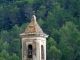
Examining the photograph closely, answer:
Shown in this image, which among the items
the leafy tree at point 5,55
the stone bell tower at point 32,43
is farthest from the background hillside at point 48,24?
the stone bell tower at point 32,43

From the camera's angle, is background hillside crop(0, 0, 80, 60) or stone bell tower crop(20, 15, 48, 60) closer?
stone bell tower crop(20, 15, 48, 60)

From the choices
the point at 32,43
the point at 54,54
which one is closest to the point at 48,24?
the point at 54,54

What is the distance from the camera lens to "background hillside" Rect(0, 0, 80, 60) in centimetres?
10138

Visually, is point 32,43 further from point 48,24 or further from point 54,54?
point 48,24

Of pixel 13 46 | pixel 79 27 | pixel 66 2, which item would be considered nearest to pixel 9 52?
pixel 13 46

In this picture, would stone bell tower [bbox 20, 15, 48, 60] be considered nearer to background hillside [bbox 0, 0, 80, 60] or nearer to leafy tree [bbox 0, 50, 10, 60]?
background hillside [bbox 0, 0, 80, 60]

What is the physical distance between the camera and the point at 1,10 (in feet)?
437

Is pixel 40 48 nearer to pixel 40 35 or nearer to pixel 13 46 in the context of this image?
pixel 40 35

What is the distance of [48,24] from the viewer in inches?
4695

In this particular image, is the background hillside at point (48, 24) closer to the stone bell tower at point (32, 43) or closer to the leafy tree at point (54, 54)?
the leafy tree at point (54, 54)

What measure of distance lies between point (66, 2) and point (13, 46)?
20.6 m

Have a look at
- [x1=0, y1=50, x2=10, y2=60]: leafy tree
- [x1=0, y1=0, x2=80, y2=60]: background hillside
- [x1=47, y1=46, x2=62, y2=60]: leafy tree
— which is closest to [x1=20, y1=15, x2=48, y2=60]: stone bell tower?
[x1=0, y1=0, x2=80, y2=60]: background hillside

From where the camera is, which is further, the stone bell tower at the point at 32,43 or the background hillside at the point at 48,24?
the background hillside at the point at 48,24

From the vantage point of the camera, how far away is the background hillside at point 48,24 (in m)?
101
